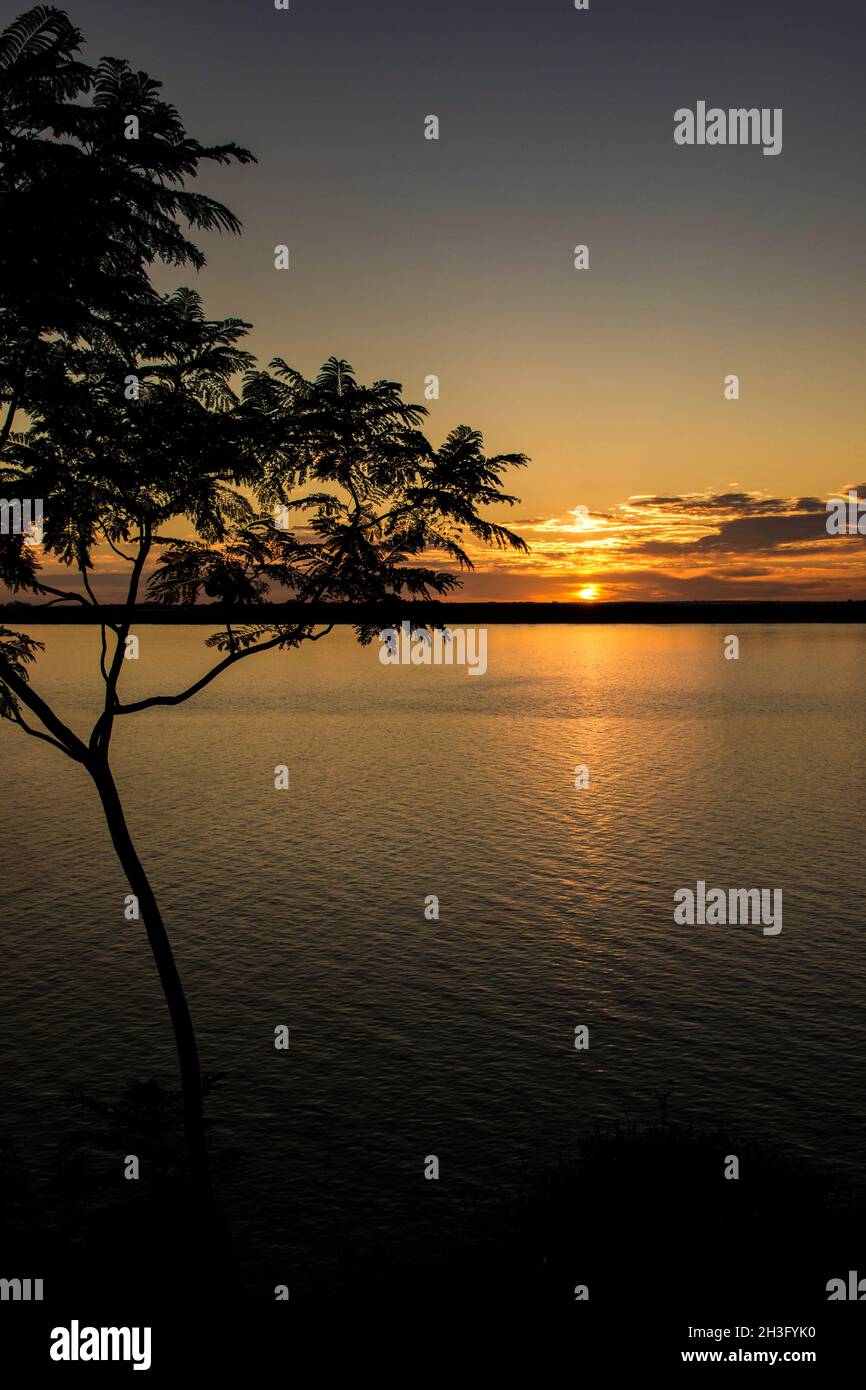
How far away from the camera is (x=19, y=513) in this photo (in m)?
22.6

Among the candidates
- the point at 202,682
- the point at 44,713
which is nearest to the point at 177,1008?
the point at 44,713

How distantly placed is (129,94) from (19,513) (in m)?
8.59

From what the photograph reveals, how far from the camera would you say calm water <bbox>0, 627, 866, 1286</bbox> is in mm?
32125

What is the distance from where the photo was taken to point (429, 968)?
48750 mm

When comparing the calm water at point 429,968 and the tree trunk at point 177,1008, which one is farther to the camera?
the calm water at point 429,968

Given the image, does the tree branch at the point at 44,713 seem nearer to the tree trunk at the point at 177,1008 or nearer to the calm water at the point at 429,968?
the tree trunk at the point at 177,1008

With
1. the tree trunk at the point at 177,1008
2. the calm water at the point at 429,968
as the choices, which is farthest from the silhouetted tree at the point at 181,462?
the calm water at the point at 429,968

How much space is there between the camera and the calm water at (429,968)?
3212cm

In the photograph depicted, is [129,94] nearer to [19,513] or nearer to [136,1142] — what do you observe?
[19,513]

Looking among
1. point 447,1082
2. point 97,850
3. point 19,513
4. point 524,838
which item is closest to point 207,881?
point 97,850

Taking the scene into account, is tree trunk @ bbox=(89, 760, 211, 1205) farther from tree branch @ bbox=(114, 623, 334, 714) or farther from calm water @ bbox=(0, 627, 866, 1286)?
calm water @ bbox=(0, 627, 866, 1286)

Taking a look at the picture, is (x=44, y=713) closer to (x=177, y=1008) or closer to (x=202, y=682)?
(x=202, y=682)

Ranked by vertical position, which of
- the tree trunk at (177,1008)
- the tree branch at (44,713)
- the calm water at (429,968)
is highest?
the tree branch at (44,713)

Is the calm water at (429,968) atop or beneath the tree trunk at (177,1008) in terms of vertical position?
beneath
